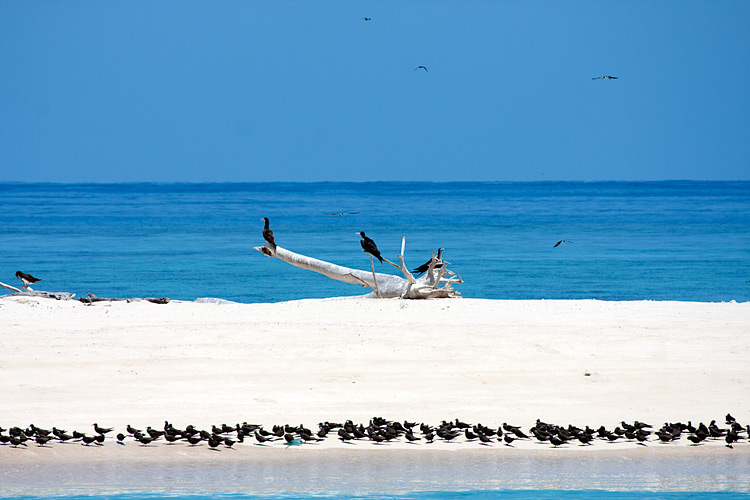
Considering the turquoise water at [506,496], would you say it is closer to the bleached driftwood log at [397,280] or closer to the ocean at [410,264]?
the ocean at [410,264]

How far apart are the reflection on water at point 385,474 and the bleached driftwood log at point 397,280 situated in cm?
→ 808

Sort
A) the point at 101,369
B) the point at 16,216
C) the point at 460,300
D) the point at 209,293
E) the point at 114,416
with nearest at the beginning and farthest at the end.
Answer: the point at 114,416 < the point at 101,369 < the point at 460,300 < the point at 209,293 < the point at 16,216

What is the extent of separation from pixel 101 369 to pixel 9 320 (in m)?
3.77

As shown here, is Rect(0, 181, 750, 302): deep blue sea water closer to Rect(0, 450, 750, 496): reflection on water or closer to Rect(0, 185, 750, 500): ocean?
Rect(0, 185, 750, 500): ocean

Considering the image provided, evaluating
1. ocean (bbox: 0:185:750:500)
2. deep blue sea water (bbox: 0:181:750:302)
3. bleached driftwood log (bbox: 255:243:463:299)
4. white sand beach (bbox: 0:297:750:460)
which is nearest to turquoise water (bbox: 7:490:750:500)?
ocean (bbox: 0:185:750:500)

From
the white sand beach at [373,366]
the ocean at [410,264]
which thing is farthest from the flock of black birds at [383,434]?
the ocean at [410,264]

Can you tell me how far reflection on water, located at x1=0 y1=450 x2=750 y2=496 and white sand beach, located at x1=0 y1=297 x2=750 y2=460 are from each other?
0.26 meters

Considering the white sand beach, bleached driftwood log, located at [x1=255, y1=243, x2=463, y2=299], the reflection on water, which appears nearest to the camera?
the reflection on water

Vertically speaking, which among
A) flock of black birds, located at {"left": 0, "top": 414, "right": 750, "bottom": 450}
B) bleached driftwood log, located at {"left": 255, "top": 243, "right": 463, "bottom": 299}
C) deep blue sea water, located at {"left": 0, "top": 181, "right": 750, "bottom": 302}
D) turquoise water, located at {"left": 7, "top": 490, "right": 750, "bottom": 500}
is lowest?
turquoise water, located at {"left": 7, "top": 490, "right": 750, "bottom": 500}

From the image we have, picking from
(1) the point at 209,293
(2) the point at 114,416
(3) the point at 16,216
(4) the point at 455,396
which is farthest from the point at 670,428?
(3) the point at 16,216

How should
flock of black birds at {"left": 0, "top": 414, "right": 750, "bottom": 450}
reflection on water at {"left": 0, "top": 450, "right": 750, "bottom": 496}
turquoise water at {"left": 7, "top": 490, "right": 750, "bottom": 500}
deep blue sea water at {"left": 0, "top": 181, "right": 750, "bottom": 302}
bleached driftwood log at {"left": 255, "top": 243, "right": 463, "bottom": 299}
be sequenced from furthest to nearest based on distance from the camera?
deep blue sea water at {"left": 0, "top": 181, "right": 750, "bottom": 302}, bleached driftwood log at {"left": 255, "top": 243, "right": 463, "bottom": 299}, flock of black birds at {"left": 0, "top": 414, "right": 750, "bottom": 450}, reflection on water at {"left": 0, "top": 450, "right": 750, "bottom": 496}, turquoise water at {"left": 7, "top": 490, "right": 750, "bottom": 500}

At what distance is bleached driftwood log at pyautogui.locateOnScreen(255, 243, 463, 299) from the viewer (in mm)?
16156

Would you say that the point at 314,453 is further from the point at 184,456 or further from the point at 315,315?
the point at 315,315

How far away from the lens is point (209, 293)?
79.0 feet
